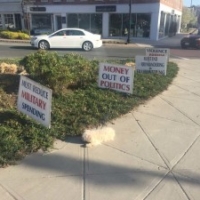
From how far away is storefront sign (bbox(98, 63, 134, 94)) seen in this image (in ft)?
20.4

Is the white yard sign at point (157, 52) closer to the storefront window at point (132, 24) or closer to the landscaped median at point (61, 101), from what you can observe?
the landscaped median at point (61, 101)

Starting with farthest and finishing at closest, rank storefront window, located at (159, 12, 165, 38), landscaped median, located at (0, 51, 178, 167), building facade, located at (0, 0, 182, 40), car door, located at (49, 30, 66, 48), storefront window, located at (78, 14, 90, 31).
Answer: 1. storefront window, located at (78, 14, 90, 31)
2. storefront window, located at (159, 12, 165, 38)
3. building facade, located at (0, 0, 182, 40)
4. car door, located at (49, 30, 66, 48)
5. landscaped median, located at (0, 51, 178, 167)

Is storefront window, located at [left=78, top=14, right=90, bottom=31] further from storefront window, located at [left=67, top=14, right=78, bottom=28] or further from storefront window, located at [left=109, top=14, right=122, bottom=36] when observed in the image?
storefront window, located at [left=109, top=14, right=122, bottom=36]

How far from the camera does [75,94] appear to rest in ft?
20.4

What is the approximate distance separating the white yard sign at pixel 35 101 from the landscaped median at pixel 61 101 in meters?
0.20

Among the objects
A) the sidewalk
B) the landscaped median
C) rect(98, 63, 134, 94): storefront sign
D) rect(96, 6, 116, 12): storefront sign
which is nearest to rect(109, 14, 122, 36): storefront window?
rect(96, 6, 116, 12): storefront sign

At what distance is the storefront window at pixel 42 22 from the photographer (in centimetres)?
3054

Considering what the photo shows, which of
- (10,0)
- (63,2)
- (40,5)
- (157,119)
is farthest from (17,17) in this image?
(157,119)

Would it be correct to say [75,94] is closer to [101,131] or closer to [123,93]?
[123,93]

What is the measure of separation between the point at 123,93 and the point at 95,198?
12.1 ft

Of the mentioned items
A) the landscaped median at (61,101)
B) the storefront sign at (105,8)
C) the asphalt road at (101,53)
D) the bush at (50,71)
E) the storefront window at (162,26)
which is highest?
the storefront sign at (105,8)

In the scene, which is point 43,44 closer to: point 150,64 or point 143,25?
point 150,64

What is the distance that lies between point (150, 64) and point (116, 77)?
2575 mm

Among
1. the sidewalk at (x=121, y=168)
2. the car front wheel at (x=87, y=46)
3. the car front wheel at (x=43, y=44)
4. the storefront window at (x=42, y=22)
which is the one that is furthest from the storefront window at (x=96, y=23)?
the sidewalk at (x=121, y=168)
